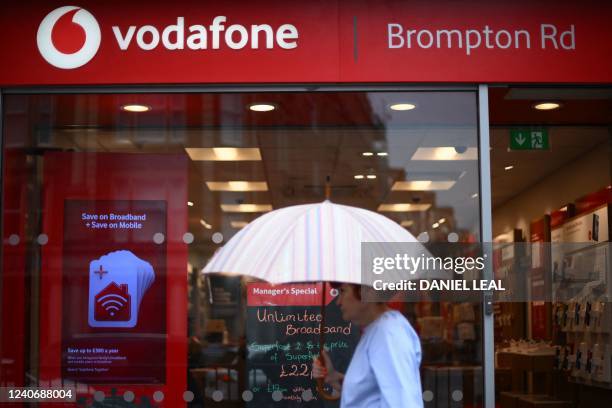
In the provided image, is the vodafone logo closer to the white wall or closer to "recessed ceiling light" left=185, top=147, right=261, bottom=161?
"recessed ceiling light" left=185, top=147, right=261, bottom=161

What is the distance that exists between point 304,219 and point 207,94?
1753 millimetres

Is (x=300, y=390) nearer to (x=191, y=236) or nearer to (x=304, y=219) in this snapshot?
(x=191, y=236)

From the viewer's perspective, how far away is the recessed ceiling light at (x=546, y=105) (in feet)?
22.3

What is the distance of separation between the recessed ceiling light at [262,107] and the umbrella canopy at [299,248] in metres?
1.57

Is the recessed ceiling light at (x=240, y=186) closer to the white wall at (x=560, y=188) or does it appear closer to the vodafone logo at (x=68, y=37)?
the vodafone logo at (x=68, y=37)

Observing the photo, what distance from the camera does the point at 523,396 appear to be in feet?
27.5

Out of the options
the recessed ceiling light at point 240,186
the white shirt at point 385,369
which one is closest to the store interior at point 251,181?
the recessed ceiling light at point 240,186

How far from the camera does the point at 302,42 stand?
20.8 feet

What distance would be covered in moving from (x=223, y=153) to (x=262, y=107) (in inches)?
17.9

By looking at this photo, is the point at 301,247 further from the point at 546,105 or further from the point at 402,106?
the point at 546,105

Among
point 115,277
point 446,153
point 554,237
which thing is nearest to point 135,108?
point 115,277

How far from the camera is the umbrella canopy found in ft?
15.9
